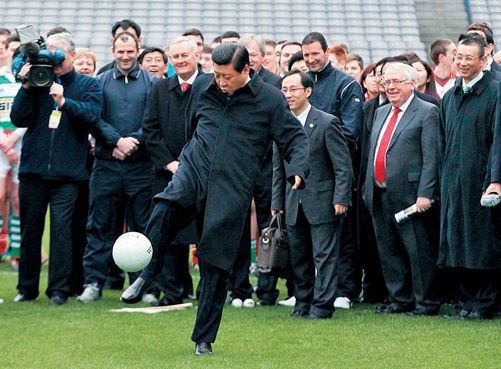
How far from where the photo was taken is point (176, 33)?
83.1 ft

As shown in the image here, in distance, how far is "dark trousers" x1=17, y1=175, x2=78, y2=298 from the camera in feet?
34.2

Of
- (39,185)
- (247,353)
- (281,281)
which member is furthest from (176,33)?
(247,353)

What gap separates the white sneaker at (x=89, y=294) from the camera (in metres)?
10.6

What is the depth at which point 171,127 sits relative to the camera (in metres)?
10.3

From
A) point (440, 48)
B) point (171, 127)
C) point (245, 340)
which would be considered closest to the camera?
point (245, 340)

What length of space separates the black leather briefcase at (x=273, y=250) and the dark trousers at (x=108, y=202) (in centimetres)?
174

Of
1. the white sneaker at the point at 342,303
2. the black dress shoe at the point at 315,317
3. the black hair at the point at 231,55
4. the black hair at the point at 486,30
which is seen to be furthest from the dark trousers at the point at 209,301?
the black hair at the point at 486,30

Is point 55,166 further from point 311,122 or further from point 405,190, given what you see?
point 405,190

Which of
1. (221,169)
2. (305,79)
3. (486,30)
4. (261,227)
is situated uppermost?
(486,30)

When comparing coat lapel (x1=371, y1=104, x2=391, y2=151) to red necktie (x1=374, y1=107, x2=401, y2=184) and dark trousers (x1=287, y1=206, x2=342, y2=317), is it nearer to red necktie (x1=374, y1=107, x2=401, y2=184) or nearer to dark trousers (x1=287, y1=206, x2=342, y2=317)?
red necktie (x1=374, y1=107, x2=401, y2=184)

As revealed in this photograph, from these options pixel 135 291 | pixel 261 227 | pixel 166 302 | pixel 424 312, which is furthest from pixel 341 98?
pixel 135 291

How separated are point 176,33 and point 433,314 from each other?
653 inches

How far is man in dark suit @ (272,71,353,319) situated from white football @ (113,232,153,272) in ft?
9.45

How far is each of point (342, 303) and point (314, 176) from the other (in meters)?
1.32
